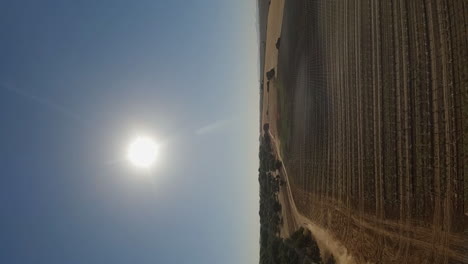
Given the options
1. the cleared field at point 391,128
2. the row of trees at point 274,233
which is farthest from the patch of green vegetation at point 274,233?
the cleared field at point 391,128

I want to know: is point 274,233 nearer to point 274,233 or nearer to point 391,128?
point 274,233

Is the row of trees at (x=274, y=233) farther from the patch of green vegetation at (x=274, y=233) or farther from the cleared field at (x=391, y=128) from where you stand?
the cleared field at (x=391, y=128)

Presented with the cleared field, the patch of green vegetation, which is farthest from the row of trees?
the cleared field

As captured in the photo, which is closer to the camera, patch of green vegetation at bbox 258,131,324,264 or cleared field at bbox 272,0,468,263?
cleared field at bbox 272,0,468,263

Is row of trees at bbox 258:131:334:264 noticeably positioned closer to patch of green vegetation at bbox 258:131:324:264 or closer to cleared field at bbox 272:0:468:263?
patch of green vegetation at bbox 258:131:324:264

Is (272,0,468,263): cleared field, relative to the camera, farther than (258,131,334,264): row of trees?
No

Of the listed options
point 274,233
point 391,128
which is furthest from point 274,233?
point 391,128

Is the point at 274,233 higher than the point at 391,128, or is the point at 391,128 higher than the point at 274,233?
the point at 391,128

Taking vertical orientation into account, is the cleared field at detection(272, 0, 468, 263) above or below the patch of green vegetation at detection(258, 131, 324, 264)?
above

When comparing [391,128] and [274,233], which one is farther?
[274,233]

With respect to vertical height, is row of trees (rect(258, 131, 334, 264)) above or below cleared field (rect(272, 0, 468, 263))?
below
